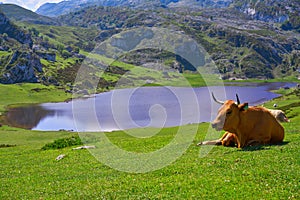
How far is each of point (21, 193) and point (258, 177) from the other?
12.0 meters

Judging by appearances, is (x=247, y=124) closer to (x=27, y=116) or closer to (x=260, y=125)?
(x=260, y=125)

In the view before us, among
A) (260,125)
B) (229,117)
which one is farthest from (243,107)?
(260,125)

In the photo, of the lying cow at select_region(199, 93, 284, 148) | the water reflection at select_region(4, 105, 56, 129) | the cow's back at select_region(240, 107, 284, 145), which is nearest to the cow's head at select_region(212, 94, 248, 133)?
the lying cow at select_region(199, 93, 284, 148)

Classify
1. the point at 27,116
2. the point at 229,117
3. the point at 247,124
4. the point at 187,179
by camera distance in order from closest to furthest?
the point at 187,179
the point at 229,117
the point at 247,124
the point at 27,116

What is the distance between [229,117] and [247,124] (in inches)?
57.9

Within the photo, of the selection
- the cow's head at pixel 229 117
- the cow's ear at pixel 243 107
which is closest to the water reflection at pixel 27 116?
the cow's head at pixel 229 117

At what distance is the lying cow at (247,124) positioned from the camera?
20312 mm

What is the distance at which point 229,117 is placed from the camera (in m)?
20.2

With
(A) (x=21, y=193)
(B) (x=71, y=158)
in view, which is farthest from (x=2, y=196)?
(B) (x=71, y=158)

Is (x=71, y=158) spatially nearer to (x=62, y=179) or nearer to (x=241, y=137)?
(x=62, y=179)

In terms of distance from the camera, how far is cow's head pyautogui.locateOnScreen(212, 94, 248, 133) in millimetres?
20028

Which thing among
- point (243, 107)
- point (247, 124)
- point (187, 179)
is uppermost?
point (243, 107)

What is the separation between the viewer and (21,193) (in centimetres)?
1791

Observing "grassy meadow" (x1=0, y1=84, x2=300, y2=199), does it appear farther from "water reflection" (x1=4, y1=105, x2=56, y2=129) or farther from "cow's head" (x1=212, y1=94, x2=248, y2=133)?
"water reflection" (x1=4, y1=105, x2=56, y2=129)
